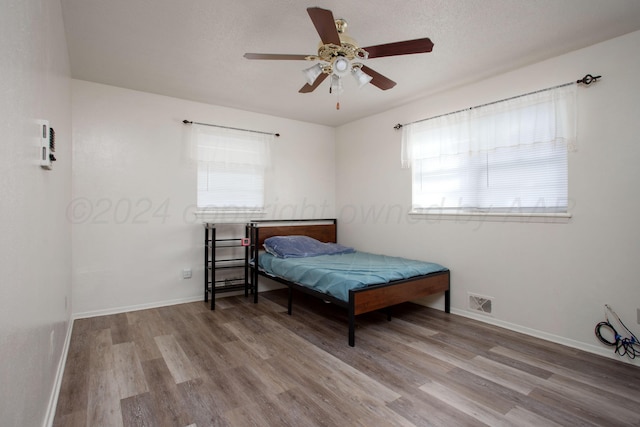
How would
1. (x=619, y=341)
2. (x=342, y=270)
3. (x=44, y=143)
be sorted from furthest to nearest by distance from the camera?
1. (x=342, y=270)
2. (x=619, y=341)
3. (x=44, y=143)

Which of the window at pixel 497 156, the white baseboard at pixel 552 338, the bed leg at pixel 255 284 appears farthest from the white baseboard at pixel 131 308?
the white baseboard at pixel 552 338

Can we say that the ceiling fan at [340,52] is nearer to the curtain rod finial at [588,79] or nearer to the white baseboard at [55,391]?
the curtain rod finial at [588,79]

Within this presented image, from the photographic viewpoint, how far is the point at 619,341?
8.19 ft

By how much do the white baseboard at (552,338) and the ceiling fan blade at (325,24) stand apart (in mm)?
3011

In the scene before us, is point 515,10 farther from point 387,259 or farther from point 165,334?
point 165,334

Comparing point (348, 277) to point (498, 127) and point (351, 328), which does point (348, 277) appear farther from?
point (498, 127)

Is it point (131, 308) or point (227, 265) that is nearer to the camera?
point (131, 308)

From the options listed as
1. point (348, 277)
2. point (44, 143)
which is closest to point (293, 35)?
point (44, 143)

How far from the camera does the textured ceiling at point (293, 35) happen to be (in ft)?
7.21

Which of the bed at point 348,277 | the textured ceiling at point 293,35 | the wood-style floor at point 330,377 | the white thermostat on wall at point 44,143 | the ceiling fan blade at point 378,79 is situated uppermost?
the textured ceiling at point 293,35

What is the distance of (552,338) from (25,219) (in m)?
3.76

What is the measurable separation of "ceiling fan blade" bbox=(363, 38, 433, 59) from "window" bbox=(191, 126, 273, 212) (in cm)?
266

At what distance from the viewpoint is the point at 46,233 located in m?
1.72

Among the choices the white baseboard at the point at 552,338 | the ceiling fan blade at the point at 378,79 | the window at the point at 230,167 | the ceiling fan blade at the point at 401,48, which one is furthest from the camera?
the window at the point at 230,167
